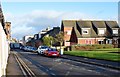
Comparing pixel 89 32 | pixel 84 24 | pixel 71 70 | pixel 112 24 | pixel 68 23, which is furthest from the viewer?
pixel 112 24

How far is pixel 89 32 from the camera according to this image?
89125mm

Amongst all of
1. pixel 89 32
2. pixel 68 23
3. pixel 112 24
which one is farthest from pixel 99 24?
pixel 68 23

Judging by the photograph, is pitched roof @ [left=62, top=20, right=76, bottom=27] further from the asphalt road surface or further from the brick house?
the asphalt road surface

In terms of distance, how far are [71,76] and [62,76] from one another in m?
0.54

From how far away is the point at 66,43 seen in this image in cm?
8962

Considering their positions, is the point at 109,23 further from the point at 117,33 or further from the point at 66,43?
the point at 66,43

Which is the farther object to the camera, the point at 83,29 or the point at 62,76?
the point at 83,29

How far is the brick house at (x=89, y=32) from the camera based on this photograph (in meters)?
87.4

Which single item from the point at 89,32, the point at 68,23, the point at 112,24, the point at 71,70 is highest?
the point at 68,23

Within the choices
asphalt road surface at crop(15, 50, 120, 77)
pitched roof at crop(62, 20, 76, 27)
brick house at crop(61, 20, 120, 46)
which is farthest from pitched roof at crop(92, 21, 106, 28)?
asphalt road surface at crop(15, 50, 120, 77)

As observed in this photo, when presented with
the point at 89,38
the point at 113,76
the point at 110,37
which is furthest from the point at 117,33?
the point at 113,76

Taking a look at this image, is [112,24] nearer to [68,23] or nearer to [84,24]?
[84,24]

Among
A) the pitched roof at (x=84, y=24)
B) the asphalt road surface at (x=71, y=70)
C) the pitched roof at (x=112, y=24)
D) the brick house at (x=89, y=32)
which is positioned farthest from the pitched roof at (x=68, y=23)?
the asphalt road surface at (x=71, y=70)

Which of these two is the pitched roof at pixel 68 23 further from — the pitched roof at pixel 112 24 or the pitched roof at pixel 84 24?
the pitched roof at pixel 112 24
